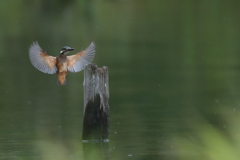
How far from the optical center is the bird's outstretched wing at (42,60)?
787 cm

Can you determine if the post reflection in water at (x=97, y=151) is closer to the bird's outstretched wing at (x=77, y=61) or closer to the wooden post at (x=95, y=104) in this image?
the wooden post at (x=95, y=104)

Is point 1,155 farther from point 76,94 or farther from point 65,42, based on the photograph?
point 65,42

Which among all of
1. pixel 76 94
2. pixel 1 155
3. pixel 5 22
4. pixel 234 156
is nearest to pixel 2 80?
pixel 76 94

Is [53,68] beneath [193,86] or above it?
above

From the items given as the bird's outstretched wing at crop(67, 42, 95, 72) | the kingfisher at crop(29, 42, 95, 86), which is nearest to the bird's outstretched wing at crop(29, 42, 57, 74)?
the kingfisher at crop(29, 42, 95, 86)

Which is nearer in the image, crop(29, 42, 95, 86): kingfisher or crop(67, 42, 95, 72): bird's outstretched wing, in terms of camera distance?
crop(29, 42, 95, 86): kingfisher

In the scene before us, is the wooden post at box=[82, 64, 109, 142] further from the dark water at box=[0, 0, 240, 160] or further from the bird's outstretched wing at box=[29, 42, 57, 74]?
the bird's outstretched wing at box=[29, 42, 57, 74]

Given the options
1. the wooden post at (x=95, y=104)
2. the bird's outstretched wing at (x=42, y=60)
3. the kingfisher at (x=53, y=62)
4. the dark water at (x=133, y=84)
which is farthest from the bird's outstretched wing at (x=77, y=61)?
the dark water at (x=133, y=84)

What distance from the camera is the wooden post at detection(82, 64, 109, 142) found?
7.14m

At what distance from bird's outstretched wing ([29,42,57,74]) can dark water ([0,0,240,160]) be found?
0.99 meters

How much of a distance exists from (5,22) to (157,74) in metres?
15.0

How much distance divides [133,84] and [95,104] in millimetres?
6978

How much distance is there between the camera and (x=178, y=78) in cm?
1510

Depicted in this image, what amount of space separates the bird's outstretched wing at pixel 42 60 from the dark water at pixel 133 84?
3.25 ft
